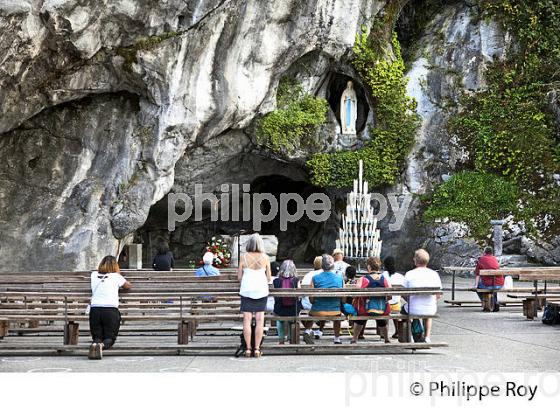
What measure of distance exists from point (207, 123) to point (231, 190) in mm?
5314

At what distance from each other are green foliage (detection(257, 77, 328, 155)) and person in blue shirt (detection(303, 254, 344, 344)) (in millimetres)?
12237

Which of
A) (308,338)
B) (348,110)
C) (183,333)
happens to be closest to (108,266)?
(183,333)

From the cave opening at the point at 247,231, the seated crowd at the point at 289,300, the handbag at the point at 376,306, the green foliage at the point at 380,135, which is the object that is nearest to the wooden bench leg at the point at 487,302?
the seated crowd at the point at 289,300

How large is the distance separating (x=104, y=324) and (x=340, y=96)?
16746 mm

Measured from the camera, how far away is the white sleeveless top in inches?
350

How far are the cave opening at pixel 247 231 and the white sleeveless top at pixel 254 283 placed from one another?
704 inches

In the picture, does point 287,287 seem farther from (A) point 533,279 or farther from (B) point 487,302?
(B) point 487,302

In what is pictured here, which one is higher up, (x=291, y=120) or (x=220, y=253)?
(x=291, y=120)

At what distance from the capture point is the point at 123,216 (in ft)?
63.5

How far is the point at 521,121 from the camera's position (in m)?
22.7

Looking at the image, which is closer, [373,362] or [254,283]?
[373,362]

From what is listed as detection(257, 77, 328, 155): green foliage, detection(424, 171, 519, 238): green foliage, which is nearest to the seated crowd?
detection(257, 77, 328, 155): green foliage
